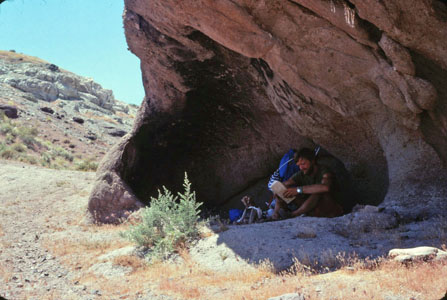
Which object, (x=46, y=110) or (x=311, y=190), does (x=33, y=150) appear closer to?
(x=46, y=110)

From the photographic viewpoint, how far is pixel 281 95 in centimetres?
773

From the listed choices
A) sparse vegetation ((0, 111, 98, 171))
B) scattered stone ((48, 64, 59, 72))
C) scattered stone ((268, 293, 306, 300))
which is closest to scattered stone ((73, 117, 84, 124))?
sparse vegetation ((0, 111, 98, 171))

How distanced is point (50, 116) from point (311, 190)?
28403 millimetres

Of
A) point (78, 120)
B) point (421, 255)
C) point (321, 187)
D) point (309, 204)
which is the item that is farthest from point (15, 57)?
point (421, 255)

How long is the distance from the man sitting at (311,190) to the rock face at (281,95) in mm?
915

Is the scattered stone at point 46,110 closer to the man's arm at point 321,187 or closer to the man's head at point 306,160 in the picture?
the man's head at point 306,160

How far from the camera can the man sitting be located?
6387 millimetres

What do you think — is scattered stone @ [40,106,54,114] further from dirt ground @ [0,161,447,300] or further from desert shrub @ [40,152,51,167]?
dirt ground @ [0,161,447,300]

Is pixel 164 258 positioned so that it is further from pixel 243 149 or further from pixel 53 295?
pixel 243 149

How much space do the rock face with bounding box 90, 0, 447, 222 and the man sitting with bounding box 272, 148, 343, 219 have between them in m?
0.92

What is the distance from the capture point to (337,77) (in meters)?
6.26

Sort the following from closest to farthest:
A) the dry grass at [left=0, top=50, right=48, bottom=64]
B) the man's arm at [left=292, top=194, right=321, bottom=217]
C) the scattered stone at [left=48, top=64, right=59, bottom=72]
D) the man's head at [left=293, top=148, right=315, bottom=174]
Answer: the man's arm at [left=292, top=194, right=321, bottom=217] → the man's head at [left=293, top=148, right=315, bottom=174] → the scattered stone at [left=48, top=64, right=59, bottom=72] → the dry grass at [left=0, top=50, right=48, bottom=64]

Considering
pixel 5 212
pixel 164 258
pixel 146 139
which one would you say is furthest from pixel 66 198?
pixel 164 258

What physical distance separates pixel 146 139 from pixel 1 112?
1964 centimetres
